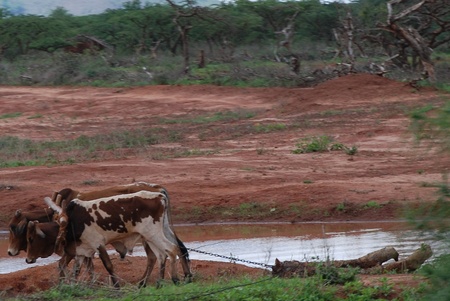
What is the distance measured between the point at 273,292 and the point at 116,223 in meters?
2.64

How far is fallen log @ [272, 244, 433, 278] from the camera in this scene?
30.2 ft

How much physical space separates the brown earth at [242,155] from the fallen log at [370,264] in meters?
0.56

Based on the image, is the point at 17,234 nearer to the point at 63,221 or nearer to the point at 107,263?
the point at 63,221

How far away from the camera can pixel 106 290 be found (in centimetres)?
880

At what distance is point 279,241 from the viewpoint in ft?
42.8

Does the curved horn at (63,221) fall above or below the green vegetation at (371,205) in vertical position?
→ above

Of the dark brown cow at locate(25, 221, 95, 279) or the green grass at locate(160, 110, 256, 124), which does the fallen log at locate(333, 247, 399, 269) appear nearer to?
the dark brown cow at locate(25, 221, 95, 279)

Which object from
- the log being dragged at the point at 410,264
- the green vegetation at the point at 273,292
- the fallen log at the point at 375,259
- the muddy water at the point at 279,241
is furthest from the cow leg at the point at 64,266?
the log being dragged at the point at 410,264

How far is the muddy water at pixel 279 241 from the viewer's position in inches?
467

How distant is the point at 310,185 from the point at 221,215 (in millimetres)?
1819

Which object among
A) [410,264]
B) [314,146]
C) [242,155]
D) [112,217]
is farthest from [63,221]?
[314,146]

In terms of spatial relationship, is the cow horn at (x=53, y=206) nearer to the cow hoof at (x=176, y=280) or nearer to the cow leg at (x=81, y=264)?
the cow leg at (x=81, y=264)

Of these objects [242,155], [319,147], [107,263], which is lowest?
[242,155]

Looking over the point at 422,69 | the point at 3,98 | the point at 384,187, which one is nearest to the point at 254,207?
the point at 384,187
